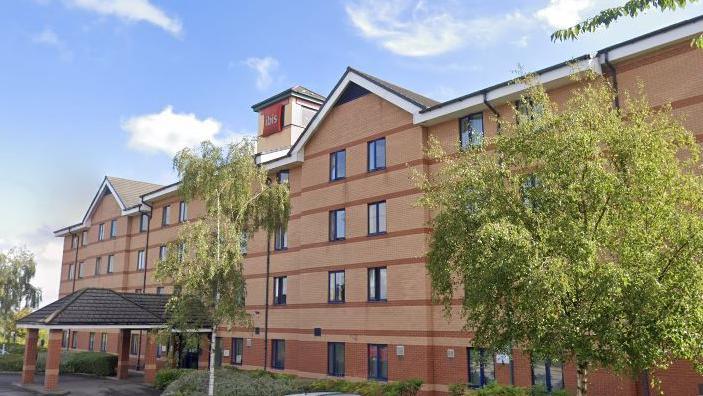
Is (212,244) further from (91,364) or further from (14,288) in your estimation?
(14,288)

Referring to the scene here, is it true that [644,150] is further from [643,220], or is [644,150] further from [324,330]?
[324,330]

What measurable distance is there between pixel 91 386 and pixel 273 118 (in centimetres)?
1695

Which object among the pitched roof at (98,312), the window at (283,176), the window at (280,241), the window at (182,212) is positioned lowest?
the pitched roof at (98,312)

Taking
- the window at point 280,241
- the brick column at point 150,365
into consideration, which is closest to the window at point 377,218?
the window at point 280,241

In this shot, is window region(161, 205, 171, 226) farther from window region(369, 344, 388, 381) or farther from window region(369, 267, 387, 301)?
window region(369, 344, 388, 381)

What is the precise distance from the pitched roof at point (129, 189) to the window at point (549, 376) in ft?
99.2

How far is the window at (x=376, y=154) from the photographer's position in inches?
888

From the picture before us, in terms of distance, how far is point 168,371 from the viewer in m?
25.3

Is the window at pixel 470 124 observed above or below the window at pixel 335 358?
above

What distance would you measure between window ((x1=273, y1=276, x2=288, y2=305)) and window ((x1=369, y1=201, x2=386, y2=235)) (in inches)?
251

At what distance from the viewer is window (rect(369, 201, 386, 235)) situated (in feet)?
72.2

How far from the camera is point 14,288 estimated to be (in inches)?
1821

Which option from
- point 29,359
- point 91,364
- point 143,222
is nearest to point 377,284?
point 29,359

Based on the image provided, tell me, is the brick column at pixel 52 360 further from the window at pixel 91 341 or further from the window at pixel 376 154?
the window at pixel 91 341
